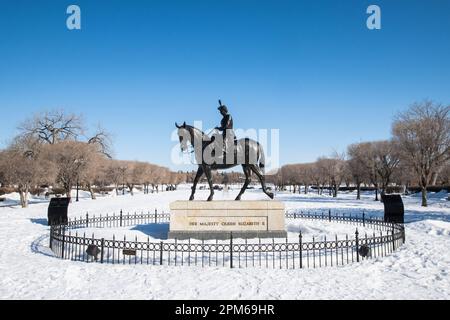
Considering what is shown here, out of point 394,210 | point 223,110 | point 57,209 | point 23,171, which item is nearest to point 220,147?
point 223,110

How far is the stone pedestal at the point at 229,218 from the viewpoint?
48.5 feet

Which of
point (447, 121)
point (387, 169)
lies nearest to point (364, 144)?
point (387, 169)

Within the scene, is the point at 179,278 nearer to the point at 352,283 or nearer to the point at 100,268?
the point at 100,268

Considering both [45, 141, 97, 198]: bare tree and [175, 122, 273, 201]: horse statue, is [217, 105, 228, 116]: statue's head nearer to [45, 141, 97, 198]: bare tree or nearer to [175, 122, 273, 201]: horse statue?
[175, 122, 273, 201]: horse statue

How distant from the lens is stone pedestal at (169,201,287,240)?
14.8 metres

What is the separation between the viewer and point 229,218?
1486cm

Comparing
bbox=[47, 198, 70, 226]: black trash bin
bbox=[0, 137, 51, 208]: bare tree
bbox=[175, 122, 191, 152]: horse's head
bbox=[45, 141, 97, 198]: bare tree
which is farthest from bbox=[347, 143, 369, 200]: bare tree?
bbox=[47, 198, 70, 226]: black trash bin

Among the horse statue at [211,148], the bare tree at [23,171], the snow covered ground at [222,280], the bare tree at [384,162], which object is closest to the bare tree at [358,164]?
the bare tree at [384,162]

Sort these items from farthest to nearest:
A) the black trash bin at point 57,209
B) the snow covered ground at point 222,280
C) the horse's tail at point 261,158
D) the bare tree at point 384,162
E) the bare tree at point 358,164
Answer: the bare tree at point 358,164 → the bare tree at point 384,162 → the black trash bin at point 57,209 → the horse's tail at point 261,158 → the snow covered ground at point 222,280

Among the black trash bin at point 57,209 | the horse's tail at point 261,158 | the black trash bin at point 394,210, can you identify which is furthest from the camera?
the black trash bin at point 394,210

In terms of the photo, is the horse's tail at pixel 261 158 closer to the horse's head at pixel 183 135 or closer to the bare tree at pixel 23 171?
the horse's head at pixel 183 135

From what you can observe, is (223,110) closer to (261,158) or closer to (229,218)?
(261,158)

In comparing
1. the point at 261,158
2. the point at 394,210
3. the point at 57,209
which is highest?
the point at 261,158

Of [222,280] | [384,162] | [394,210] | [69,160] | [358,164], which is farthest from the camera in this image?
[358,164]
